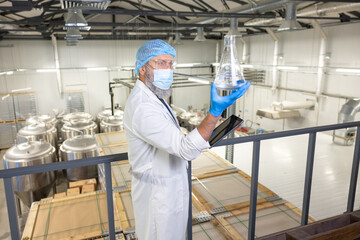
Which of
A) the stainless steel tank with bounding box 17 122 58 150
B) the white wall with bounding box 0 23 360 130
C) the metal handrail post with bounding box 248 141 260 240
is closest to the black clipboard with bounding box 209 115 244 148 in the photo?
the metal handrail post with bounding box 248 141 260 240

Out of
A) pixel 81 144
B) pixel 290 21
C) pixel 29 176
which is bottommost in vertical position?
pixel 29 176

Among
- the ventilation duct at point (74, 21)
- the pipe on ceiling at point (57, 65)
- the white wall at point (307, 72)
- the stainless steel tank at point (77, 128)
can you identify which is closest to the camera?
the ventilation duct at point (74, 21)

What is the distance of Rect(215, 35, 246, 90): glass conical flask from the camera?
1469mm

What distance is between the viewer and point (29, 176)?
20.5 feet

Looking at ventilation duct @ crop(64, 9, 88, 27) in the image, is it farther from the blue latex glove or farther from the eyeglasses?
the blue latex glove

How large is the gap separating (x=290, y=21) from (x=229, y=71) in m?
4.96

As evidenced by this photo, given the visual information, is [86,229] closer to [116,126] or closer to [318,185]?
[318,185]

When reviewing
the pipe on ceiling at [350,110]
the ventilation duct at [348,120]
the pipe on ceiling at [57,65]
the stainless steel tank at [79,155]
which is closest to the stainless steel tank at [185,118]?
the stainless steel tank at [79,155]

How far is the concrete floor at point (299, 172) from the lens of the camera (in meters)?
4.94

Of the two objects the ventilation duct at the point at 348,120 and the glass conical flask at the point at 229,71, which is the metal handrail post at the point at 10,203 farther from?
the ventilation duct at the point at 348,120

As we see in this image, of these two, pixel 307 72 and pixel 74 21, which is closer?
pixel 74 21

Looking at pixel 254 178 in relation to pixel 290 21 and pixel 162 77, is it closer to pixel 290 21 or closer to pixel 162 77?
pixel 162 77

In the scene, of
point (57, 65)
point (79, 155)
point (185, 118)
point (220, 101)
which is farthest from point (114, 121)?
point (220, 101)

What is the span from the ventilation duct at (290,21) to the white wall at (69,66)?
33.0 ft
